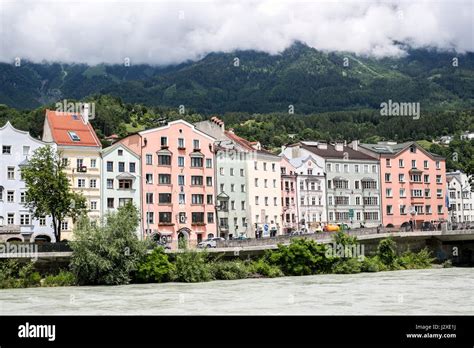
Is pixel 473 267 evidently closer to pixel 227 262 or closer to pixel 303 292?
pixel 227 262

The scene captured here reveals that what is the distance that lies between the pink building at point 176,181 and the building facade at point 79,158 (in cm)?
629

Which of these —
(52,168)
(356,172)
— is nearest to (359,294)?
(52,168)

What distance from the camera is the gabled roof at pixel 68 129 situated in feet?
292

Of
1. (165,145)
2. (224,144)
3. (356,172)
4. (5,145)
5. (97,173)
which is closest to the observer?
(5,145)

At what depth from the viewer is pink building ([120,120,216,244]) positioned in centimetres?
9475

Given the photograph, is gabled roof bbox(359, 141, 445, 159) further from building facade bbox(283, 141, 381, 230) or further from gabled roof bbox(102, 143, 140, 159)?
gabled roof bbox(102, 143, 140, 159)

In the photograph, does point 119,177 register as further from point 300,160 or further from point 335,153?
point 335,153

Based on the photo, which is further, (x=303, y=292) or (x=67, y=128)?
(x=67, y=128)

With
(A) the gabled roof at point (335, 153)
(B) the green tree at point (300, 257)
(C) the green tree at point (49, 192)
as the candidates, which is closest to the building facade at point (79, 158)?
(C) the green tree at point (49, 192)

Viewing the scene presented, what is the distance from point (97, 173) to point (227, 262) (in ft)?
84.7

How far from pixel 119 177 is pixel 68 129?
28.0 ft

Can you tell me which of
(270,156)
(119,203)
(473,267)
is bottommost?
(473,267)

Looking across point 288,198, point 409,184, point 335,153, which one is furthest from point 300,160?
point 409,184

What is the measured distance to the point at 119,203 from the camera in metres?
91.7
